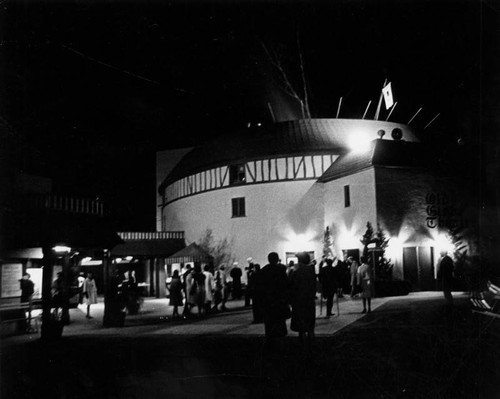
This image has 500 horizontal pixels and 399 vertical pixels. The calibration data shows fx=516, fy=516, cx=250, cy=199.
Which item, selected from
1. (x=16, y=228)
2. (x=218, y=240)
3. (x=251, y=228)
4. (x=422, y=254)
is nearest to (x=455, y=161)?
(x=422, y=254)

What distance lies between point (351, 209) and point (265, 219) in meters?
8.19

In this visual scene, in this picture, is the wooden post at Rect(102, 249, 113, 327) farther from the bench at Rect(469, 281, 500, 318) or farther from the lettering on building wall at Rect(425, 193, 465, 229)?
the lettering on building wall at Rect(425, 193, 465, 229)

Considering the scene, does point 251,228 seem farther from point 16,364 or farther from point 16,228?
point 16,364

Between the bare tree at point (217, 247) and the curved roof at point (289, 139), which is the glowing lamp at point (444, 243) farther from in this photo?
the bare tree at point (217, 247)

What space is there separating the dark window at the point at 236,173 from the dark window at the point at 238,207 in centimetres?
123

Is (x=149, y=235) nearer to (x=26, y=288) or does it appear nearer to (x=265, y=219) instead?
(x=265, y=219)

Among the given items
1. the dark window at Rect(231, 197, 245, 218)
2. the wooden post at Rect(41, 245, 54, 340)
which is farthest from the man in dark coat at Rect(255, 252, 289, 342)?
the dark window at Rect(231, 197, 245, 218)

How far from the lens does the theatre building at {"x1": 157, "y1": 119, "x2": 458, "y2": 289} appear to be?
24344mm

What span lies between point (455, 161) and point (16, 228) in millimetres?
20387

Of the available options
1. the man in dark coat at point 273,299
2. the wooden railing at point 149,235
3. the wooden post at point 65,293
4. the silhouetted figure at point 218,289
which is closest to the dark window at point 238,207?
the wooden railing at point 149,235

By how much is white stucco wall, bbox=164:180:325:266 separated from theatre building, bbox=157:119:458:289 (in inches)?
2.6

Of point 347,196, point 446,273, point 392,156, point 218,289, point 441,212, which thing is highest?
point 392,156

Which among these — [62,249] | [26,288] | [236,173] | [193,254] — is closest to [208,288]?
[62,249]

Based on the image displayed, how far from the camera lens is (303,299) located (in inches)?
369
